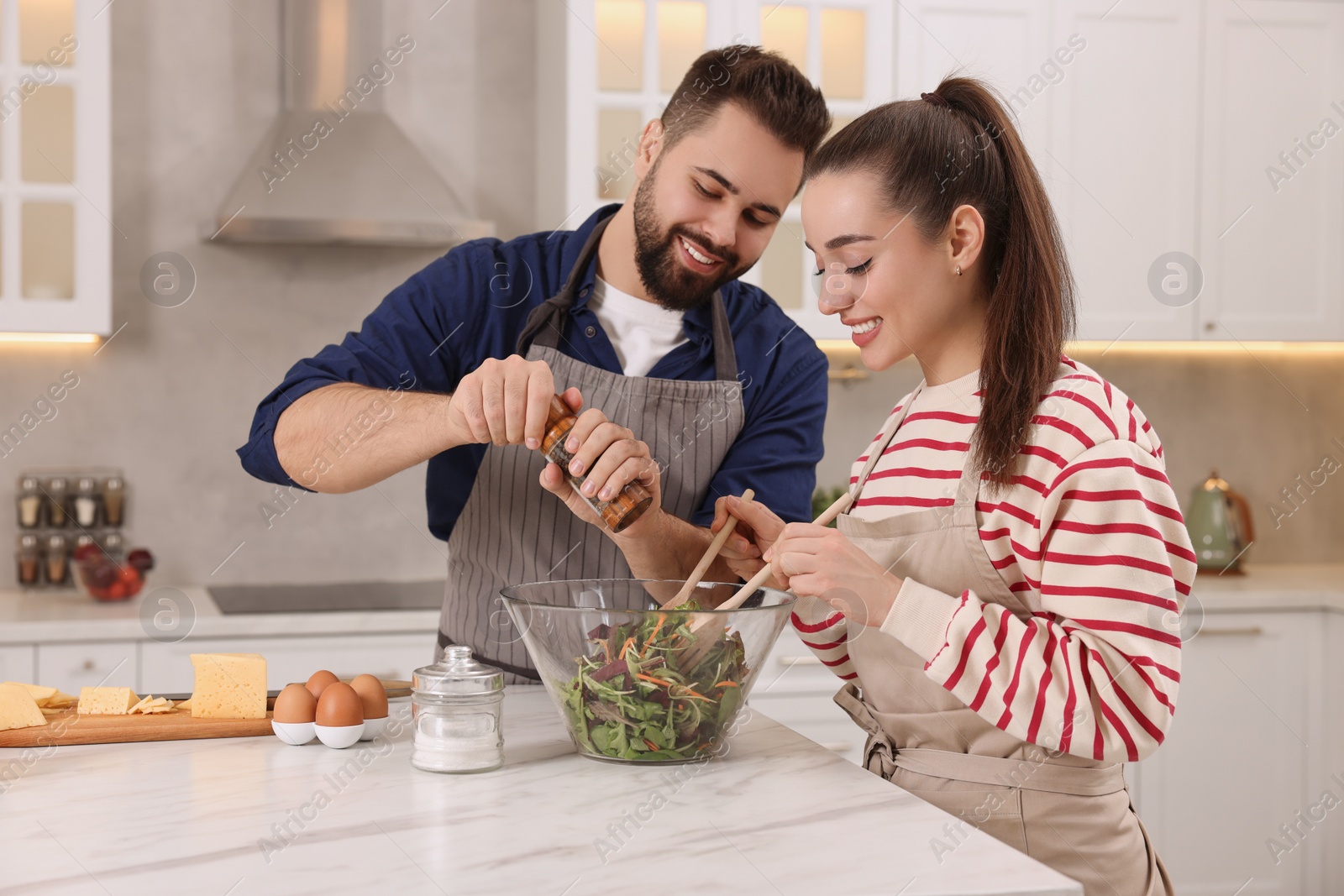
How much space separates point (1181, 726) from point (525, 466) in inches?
76.2

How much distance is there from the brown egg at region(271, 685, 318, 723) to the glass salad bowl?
213 millimetres

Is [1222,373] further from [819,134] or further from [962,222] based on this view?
[962,222]

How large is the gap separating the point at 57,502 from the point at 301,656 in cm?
81

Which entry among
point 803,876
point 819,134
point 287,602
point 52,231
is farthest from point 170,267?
point 803,876

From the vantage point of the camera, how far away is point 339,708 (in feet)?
3.49

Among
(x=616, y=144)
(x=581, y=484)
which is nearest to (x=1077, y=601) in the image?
(x=581, y=484)

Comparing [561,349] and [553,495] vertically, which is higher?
[561,349]

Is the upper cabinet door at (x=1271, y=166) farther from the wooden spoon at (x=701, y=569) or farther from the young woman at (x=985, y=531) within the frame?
the wooden spoon at (x=701, y=569)

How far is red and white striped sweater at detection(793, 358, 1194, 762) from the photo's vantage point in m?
0.95

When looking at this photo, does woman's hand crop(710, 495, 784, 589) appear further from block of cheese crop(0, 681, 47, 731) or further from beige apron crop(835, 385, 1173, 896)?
block of cheese crop(0, 681, 47, 731)

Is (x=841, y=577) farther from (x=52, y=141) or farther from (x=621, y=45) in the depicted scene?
(x=52, y=141)

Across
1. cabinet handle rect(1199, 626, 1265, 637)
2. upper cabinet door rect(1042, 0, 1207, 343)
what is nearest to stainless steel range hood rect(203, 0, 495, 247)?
→ upper cabinet door rect(1042, 0, 1207, 343)

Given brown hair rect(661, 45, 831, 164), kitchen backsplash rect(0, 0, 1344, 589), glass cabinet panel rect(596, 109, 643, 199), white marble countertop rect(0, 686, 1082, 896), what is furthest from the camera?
kitchen backsplash rect(0, 0, 1344, 589)

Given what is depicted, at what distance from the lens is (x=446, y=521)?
171cm
